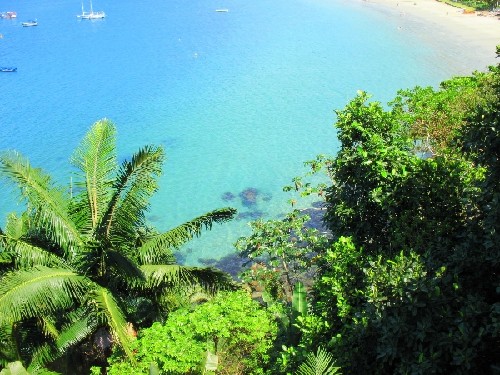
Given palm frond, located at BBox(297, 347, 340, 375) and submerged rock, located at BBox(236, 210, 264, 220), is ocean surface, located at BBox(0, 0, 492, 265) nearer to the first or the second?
submerged rock, located at BBox(236, 210, 264, 220)

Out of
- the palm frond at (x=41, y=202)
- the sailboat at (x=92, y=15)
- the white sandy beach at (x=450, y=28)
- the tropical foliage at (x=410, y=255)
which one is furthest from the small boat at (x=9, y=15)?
the tropical foliage at (x=410, y=255)

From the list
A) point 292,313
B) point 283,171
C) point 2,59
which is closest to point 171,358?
point 292,313

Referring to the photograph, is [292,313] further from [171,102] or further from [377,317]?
[171,102]

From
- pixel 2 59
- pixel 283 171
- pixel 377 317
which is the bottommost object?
pixel 2 59

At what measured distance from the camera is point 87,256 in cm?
857

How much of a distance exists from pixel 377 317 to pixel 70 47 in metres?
52.7

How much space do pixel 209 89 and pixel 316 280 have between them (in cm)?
3059

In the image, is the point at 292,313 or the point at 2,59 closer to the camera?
the point at 292,313

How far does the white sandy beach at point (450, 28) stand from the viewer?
3944 cm

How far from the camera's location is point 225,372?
9258mm

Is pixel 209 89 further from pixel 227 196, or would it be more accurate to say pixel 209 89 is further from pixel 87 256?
pixel 87 256

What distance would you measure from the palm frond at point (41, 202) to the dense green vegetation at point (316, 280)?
3 centimetres

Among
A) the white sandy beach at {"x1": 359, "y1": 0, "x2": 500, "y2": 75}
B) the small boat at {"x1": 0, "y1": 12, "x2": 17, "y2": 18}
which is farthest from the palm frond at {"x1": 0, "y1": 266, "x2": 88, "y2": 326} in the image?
the small boat at {"x1": 0, "y1": 12, "x2": 17, "y2": 18}

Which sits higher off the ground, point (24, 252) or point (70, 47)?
point (24, 252)
